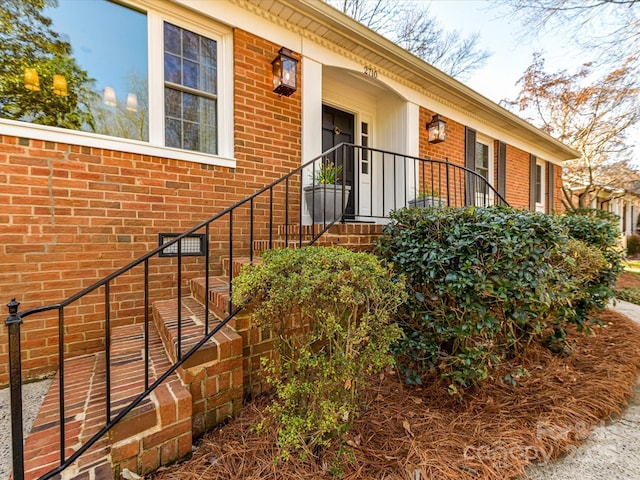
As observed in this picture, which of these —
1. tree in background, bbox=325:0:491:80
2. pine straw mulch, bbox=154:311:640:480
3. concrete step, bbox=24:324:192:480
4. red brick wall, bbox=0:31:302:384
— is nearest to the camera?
concrete step, bbox=24:324:192:480

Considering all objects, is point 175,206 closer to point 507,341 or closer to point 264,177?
point 264,177

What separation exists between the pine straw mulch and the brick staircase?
0.48ft

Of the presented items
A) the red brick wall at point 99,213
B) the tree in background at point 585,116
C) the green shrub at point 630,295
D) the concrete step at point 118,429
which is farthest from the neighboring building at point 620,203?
the concrete step at point 118,429

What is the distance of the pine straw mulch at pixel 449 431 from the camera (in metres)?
1.55

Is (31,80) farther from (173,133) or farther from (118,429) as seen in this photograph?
(118,429)

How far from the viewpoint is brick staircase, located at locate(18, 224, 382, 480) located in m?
1.48

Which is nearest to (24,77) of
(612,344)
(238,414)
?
(238,414)

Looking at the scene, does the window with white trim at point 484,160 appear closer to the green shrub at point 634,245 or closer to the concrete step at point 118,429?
the concrete step at point 118,429

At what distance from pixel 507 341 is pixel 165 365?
2.46 metres

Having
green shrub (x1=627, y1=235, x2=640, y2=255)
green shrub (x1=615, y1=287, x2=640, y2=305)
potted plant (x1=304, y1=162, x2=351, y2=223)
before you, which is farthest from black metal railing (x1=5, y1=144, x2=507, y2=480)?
A: green shrub (x1=627, y1=235, x2=640, y2=255)

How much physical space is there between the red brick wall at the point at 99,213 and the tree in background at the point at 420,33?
734 cm

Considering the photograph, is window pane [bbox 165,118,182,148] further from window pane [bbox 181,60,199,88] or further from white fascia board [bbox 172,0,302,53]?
white fascia board [bbox 172,0,302,53]

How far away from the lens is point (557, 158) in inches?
348

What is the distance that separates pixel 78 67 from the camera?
2.64 m
